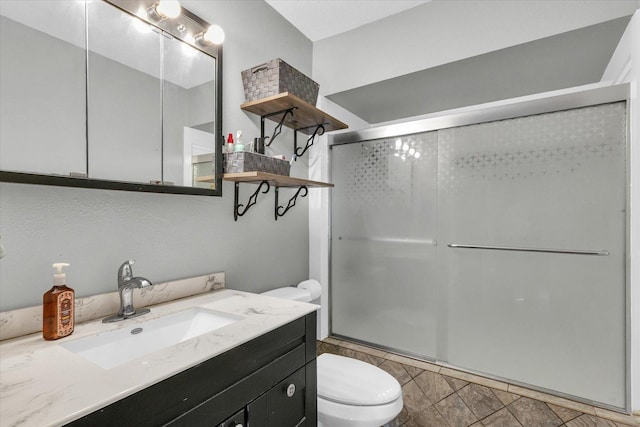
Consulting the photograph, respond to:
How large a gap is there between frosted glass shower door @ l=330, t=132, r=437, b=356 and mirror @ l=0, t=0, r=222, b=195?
4.00ft

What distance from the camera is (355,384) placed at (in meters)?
1.39

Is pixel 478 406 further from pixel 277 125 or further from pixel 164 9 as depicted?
pixel 164 9

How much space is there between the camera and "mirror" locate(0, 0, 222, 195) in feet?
3.21

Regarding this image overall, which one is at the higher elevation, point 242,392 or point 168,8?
point 168,8

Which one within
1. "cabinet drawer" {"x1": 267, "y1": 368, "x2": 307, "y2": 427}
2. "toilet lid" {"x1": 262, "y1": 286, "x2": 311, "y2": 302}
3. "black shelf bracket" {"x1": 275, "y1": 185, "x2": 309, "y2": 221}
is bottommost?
"cabinet drawer" {"x1": 267, "y1": 368, "x2": 307, "y2": 427}

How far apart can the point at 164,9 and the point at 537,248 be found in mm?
2245

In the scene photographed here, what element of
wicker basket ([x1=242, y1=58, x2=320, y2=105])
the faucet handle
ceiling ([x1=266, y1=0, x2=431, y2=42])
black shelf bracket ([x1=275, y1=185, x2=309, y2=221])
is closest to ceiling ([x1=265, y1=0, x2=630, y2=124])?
ceiling ([x1=266, y1=0, x2=431, y2=42])

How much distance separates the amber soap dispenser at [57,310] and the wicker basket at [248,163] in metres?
0.81

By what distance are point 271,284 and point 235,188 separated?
26.7 inches

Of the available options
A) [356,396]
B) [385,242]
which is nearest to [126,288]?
[356,396]

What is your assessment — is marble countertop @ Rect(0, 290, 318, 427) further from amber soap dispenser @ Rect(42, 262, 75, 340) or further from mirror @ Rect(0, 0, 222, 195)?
mirror @ Rect(0, 0, 222, 195)

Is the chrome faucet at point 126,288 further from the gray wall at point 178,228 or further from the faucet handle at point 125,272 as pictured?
the gray wall at point 178,228

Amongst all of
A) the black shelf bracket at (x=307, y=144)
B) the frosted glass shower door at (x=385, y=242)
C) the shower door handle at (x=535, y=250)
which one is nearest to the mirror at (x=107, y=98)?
the black shelf bracket at (x=307, y=144)

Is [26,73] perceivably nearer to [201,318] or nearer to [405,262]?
[201,318]
